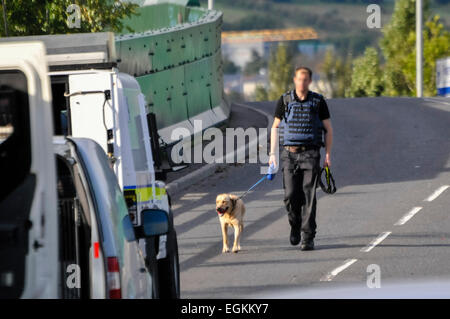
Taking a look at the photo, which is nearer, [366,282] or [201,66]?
[366,282]

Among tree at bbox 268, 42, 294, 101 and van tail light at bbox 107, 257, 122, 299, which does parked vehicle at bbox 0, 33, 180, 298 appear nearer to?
van tail light at bbox 107, 257, 122, 299

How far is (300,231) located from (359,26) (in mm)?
147868

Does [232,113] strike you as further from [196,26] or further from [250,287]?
[250,287]

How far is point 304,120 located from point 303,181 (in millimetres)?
727

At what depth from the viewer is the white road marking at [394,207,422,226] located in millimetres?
12680

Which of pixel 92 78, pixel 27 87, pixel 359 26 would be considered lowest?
pixel 359 26

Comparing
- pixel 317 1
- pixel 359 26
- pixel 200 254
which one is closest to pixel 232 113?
pixel 200 254

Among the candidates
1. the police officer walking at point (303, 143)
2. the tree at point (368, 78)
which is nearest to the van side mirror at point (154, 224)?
the police officer walking at point (303, 143)

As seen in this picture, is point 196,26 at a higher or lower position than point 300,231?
higher

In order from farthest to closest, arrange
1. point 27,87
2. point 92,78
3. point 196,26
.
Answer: point 196,26, point 92,78, point 27,87

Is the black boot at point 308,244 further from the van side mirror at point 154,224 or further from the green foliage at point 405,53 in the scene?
the green foliage at point 405,53

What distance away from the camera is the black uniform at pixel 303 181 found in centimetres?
1077

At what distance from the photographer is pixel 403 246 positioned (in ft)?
36.2

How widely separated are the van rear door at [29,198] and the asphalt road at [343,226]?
104 centimetres
